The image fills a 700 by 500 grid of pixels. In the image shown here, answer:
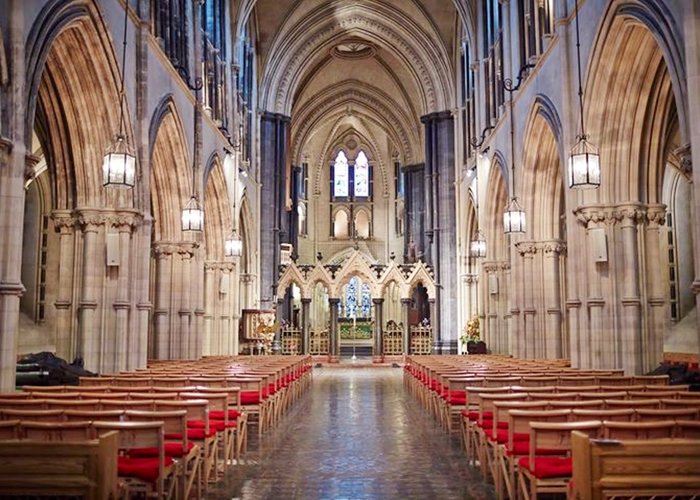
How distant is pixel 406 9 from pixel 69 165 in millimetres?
23031

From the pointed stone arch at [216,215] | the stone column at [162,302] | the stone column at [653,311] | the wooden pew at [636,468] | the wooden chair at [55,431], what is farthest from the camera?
the pointed stone arch at [216,215]

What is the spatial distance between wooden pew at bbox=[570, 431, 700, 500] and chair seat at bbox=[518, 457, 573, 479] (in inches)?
44.8

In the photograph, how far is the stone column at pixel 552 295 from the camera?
789 inches

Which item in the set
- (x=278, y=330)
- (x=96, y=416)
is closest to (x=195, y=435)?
(x=96, y=416)

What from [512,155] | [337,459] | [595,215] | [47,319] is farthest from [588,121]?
[47,319]

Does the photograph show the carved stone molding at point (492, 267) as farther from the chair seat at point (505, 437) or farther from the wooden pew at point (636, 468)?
the wooden pew at point (636, 468)

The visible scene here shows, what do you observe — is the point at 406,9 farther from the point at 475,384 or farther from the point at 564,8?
the point at 475,384

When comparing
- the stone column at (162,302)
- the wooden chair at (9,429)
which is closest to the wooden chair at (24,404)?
the wooden chair at (9,429)

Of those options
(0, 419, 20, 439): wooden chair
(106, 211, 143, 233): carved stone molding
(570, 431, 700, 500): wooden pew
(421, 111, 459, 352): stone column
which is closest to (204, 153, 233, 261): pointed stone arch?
(106, 211, 143, 233): carved stone molding

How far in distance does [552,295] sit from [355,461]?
527 inches

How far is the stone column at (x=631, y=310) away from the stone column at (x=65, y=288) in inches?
428

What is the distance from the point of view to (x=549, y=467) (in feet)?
17.9

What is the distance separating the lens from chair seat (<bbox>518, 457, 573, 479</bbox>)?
536 cm

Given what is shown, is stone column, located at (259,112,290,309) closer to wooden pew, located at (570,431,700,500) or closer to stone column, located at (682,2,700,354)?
stone column, located at (682,2,700,354)
